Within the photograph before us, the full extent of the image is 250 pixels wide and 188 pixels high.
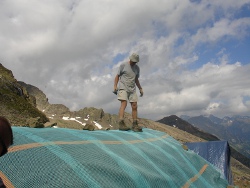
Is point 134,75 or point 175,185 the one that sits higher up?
point 134,75

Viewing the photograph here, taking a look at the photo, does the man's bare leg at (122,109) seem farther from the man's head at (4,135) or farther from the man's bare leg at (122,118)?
the man's head at (4,135)

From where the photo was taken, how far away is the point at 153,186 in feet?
17.9

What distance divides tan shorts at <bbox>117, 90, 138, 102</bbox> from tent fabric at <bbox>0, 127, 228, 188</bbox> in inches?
97.4

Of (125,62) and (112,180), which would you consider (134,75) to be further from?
(112,180)

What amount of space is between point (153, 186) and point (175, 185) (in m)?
1.19

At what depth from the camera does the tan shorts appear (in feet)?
31.3

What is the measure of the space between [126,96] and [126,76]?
2.18ft

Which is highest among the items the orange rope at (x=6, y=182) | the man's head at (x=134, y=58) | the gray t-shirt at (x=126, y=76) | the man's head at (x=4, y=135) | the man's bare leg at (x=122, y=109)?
the man's head at (x=134, y=58)

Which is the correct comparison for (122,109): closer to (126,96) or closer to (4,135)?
(126,96)

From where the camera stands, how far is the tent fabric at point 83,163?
3820mm

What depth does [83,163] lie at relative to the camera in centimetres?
443

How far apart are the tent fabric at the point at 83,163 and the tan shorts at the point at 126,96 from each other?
247cm

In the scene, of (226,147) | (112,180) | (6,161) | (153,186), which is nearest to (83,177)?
(112,180)

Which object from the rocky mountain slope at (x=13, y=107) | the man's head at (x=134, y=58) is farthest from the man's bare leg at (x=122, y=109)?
the rocky mountain slope at (x=13, y=107)
